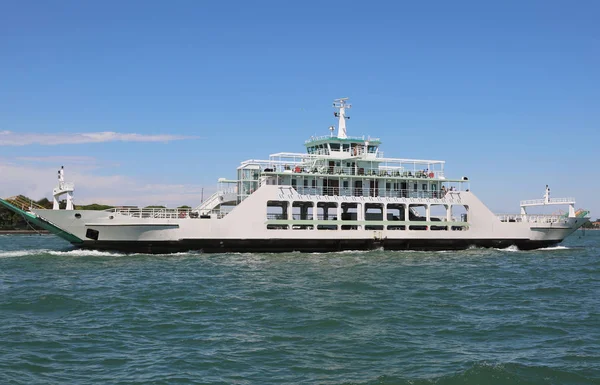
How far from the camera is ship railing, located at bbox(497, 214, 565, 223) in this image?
41500mm

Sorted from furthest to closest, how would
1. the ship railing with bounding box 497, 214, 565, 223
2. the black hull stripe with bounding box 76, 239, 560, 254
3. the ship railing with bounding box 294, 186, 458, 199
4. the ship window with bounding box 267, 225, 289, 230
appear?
the ship railing with bounding box 497, 214, 565, 223, the ship railing with bounding box 294, 186, 458, 199, the ship window with bounding box 267, 225, 289, 230, the black hull stripe with bounding box 76, 239, 560, 254

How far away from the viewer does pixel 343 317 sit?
1614 cm

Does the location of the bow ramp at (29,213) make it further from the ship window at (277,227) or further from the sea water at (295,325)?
the ship window at (277,227)

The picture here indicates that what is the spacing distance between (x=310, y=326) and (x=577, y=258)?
2547cm

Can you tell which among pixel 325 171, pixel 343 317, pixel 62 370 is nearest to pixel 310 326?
pixel 343 317

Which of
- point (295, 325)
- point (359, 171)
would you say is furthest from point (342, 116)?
point (295, 325)

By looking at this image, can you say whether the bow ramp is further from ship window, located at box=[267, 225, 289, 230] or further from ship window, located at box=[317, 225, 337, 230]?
ship window, located at box=[317, 225, 337, 230]

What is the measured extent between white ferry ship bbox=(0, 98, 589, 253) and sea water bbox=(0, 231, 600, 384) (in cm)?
562

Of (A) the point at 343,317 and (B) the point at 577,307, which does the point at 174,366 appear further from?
(B) the point at 577,307

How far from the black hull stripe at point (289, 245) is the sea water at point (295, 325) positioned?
18.6ft

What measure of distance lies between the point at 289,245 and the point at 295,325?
20.3 m

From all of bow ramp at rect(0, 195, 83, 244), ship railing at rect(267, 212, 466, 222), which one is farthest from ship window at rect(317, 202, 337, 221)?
bow ramp at rect(0, 195, 83, 244)

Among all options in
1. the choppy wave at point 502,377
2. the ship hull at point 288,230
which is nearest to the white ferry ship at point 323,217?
the ship hull at point 288,230

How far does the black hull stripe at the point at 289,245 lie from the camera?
32.9 meters
